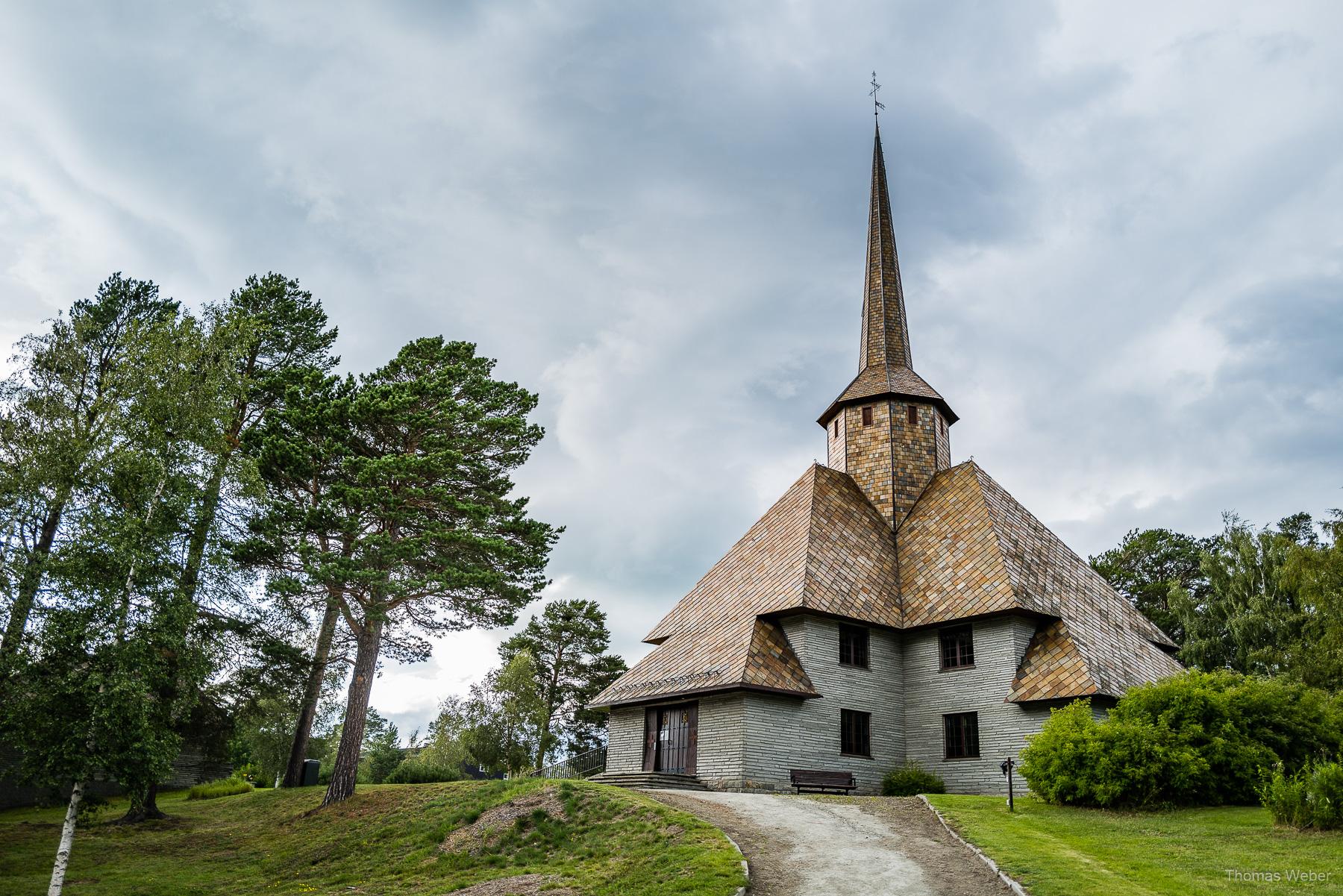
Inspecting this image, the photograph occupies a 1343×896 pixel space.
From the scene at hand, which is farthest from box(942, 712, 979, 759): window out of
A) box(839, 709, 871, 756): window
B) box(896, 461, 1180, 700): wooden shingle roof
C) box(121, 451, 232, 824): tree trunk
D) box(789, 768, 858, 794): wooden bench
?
box(121, 451, 232, 824): tree trunk

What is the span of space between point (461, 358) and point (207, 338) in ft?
24.1

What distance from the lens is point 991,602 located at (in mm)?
24281

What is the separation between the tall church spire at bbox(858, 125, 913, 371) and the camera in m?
34.4

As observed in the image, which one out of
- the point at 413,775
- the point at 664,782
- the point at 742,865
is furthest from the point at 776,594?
the point at 742,865

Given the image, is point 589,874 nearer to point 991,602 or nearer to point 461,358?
point 991,602

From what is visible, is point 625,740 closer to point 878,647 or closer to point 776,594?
point 776,594

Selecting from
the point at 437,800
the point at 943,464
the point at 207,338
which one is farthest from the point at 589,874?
the point at 943,464

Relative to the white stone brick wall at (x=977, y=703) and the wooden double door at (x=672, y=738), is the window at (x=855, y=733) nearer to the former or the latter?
the white stone brick wall at (x=977, y=703)

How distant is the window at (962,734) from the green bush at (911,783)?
997mm

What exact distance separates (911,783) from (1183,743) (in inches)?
293

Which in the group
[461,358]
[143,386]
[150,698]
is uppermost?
[461,358]

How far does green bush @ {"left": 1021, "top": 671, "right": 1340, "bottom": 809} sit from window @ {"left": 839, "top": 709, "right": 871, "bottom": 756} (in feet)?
23.2

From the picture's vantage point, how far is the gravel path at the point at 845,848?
35.9 ft

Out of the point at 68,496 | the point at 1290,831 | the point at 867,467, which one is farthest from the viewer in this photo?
the point at 867,467
